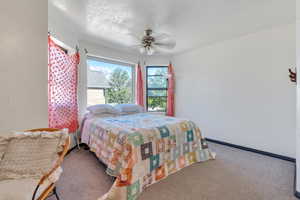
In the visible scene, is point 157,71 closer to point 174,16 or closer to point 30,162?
point 174,16

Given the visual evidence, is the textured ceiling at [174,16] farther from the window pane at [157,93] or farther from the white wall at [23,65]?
the window pane at [157,93]

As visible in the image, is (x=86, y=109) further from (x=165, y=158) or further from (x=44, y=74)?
(x=165, y=158)

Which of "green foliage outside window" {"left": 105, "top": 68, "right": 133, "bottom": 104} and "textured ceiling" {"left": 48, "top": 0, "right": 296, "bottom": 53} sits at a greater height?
"textured ceiling" {"left": 48, "top": 0, "right": 296, "bottom": 53}

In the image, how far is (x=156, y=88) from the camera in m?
4.75

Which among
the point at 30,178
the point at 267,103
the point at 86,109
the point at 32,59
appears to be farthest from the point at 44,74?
the point at 267,103

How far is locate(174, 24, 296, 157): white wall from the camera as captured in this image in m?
2.55

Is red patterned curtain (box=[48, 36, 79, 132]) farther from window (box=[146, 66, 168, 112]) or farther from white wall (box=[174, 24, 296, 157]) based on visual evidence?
white wall (box=[174, 24, 296, 157])

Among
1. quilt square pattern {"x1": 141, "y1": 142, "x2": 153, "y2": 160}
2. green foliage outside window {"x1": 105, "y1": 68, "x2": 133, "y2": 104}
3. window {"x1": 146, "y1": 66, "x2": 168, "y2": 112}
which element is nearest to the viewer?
quilt square pattern {"x1": 141, "y1": 142, "x2": 153, "y2": 160}

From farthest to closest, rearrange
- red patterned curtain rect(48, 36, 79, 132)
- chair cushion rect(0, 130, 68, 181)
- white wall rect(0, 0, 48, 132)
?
red patterned curtain rect(48, 36, 79, 132)
white wall rect(0, 0, 48, 132)
chair cushion rect(0, 130, 68, 181)

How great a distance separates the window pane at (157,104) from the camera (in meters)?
4.78

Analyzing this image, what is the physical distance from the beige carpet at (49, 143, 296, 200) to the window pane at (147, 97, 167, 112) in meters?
2.51

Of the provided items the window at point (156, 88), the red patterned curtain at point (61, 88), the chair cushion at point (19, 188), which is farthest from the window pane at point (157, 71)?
the chair cushion at point (19, 188)

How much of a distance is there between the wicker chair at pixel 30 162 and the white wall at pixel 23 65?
33cm

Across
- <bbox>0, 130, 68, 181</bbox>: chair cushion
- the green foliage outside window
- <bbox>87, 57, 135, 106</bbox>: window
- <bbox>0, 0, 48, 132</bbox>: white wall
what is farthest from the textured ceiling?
<bbox>0, 130, 68, 181</bbox>: chair cushion
